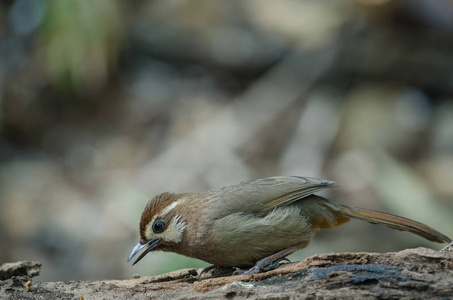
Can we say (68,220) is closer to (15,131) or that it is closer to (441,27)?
(15,131)

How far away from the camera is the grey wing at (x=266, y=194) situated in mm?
4301

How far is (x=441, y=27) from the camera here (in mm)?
9719

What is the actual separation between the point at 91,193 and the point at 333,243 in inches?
151

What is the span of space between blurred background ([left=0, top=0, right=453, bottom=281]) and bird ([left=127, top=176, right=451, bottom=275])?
11.9 ft

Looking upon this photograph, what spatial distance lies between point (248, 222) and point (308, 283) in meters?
1.00

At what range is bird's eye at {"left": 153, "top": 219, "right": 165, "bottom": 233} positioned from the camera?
439cm

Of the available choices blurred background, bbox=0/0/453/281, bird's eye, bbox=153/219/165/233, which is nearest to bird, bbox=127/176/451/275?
bird's eye, bbox=153/219/165/233

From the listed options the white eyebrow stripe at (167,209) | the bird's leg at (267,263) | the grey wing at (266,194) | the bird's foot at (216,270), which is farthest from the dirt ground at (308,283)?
the grey wing at (266,194)

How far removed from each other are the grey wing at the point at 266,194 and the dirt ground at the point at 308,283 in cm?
69

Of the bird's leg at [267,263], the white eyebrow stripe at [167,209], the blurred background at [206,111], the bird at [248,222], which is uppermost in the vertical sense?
the blurred background at [206,111]

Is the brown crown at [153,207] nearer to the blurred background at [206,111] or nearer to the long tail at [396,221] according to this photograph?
the long tail at [396,221]

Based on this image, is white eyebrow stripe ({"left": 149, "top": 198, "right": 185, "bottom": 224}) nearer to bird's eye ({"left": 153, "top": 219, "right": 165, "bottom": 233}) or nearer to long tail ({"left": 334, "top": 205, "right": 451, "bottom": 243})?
bird's eye ({"left": 153, "top": 219, "right": 165, "bottom": 233})

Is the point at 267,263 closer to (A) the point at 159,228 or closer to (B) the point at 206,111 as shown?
(A) the point at 159,228

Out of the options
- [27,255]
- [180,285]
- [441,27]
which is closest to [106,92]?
[27,255]
